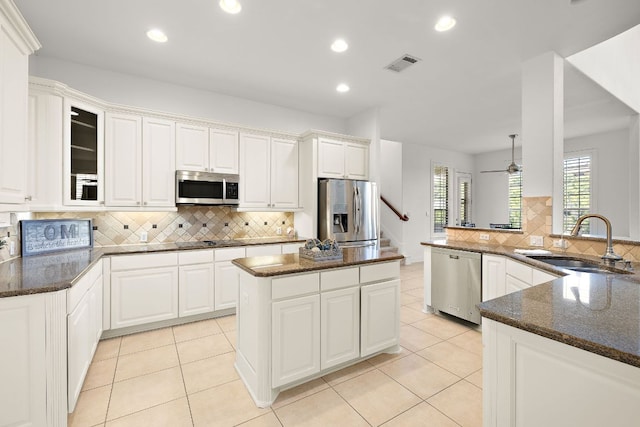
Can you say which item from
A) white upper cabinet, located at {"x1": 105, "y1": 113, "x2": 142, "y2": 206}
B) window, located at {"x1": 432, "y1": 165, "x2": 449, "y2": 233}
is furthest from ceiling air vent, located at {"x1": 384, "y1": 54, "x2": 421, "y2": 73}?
window, located at {"x1": 432, "y1": 165, "x2": 449, "y2": 233}

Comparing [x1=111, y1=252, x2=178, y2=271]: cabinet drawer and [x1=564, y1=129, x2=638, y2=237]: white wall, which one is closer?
[x1=111, y1=252, x2=178, y2=271]: cabinet drawer

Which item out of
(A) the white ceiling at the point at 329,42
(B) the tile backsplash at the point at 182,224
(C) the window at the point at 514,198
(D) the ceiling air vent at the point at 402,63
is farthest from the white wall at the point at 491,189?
(B) the tile backsplash at the point at 182,224

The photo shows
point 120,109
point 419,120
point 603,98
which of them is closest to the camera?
point 120,109

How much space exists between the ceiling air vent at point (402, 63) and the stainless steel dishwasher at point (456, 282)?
2.11 meters

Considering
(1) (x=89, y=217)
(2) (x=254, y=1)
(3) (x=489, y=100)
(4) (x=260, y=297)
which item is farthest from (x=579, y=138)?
(1) (x=89, y=217)

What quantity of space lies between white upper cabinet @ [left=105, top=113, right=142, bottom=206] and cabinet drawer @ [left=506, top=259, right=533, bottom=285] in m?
3.82

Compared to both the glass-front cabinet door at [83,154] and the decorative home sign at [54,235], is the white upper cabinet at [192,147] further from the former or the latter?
the decorative home sign at [54,235]

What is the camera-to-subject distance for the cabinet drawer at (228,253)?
3359 millimetres

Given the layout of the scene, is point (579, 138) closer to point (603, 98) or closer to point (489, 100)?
point (603, 98)

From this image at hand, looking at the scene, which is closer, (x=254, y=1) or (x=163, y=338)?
(x=254, y=1)

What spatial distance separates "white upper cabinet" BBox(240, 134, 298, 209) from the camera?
3818 millimetres

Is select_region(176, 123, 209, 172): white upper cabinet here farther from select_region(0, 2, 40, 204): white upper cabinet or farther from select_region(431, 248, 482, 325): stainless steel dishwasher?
select_region(431, 248, 482, 325): stainless steel dishwasher

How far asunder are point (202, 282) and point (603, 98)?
5896mm

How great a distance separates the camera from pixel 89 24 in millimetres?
2467
